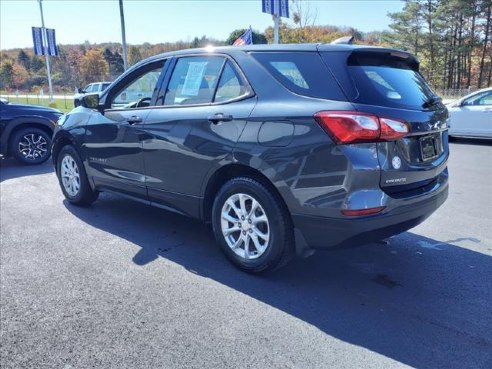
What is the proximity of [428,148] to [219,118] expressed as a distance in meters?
1.63

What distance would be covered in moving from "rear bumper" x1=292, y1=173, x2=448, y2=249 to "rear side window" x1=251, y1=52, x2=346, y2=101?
834 millimetres

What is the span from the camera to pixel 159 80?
13.9ft

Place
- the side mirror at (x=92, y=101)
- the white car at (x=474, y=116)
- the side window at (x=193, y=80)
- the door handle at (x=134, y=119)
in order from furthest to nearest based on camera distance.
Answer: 1. the white car at (x=474, y=116)
2. the side mirror at (x=92, y=101)
3. the door handle at (x=134, y=119)
4. the side window at (x=193, y=80)

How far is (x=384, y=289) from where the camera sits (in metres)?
3.29

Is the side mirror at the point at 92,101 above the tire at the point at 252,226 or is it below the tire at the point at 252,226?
above

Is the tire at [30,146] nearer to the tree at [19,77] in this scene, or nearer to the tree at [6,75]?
the tree at [6,75]

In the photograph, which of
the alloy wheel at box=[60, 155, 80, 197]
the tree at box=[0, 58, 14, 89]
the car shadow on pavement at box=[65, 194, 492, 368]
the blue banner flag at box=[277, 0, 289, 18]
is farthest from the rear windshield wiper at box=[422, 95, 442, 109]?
the tree at box=[0, 58, 14, 89]

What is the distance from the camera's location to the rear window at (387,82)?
9.87 ft

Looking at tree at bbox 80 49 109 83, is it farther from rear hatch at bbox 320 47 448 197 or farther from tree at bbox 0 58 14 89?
rear hatch at bbox 320 47 448 197

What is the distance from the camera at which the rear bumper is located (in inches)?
115

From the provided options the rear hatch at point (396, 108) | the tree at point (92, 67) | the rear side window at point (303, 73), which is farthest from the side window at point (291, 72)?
the tree at point (92, 67)

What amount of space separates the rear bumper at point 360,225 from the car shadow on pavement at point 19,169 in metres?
6.25

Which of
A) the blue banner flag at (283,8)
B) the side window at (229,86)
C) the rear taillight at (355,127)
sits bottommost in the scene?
the rear taillight at (355,127)

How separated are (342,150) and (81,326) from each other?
6.77ft
